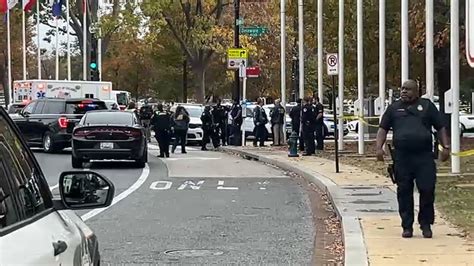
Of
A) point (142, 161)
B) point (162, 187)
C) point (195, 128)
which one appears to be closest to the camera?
point (162, 187)

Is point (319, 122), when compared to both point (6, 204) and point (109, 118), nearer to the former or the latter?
point (109, 118)

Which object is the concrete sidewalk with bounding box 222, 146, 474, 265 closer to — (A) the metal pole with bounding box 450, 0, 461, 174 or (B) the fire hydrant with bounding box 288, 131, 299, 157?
(A) the metal pole with bounding box 450, 0, 461, 174

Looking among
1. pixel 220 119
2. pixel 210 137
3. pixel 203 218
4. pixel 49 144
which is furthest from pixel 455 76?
pixel 220 119

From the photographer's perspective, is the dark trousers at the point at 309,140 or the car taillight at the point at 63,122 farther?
the car taillight at the point at 63,122

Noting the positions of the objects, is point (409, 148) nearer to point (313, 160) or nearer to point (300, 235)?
point (300, 235)

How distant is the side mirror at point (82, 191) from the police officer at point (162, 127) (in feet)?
70.2

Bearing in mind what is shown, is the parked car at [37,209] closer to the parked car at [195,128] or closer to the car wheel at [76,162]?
the car wheel at [76,162]

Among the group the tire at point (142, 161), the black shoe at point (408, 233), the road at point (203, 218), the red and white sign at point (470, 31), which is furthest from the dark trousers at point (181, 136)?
the red and white sign at point (470, 31)

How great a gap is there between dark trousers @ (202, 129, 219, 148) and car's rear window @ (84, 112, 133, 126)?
324 inches

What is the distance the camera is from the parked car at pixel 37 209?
11.3 ft

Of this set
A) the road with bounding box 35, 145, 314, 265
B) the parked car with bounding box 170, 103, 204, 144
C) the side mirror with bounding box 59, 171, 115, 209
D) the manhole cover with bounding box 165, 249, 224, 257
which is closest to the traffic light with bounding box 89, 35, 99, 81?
the parked car with bounding box 170, 103, 204, 144

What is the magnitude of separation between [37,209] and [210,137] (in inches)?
1145

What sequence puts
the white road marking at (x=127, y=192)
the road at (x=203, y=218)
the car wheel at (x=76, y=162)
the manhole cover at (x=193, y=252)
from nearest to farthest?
1. the manhole cover at (x=193, y=252)
2. the road at (x=203, y=218)
3. the white road marking at (x=127, y=192)
4. the car wheel at (x=76, y=162)

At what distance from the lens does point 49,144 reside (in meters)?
28.0
